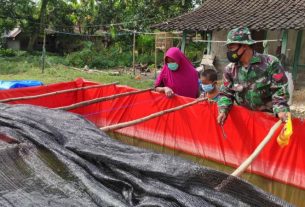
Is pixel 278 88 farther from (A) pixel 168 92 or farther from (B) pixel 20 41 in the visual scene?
(B) pixel 20 41

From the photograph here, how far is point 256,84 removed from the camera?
398cm

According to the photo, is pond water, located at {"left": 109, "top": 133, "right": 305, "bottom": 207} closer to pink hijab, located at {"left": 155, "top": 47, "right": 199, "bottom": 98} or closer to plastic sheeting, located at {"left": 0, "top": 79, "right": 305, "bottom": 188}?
plastic sheeting, located at {"left": 0, "top": 79, "right": 305, "bottom": 188}

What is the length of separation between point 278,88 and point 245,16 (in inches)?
376

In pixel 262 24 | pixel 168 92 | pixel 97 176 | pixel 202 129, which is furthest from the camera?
pixel 262 24

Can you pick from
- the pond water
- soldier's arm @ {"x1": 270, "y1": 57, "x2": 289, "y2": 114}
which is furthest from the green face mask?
soldier's arm @ {"x1": 270, "y1": 57, "x2": 289, "y2": 114}

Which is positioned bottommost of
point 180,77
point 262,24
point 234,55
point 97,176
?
point 97,176

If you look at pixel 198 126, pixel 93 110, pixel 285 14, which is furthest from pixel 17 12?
pixel 198 126

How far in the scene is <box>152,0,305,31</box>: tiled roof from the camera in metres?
11.2

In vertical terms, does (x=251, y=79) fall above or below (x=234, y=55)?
below

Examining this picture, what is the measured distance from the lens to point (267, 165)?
15.1 ft

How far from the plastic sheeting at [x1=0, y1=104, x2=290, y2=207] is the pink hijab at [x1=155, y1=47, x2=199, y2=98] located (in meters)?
2.64

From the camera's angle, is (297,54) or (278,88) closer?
(278,88)

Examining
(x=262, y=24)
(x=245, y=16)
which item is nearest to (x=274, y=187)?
(x=262, y=24)

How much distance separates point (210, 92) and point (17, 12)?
24.1m
